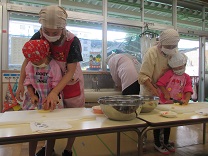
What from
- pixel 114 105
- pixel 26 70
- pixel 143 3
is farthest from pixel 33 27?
pixel 114 105

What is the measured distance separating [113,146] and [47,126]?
1.36 m

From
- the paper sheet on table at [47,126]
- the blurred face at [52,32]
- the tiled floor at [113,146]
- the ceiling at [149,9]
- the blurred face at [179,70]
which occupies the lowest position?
the tiled floor at [113,146]

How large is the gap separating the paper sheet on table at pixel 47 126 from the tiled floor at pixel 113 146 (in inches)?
40.7

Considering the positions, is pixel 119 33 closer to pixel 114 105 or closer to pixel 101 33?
pixel 101 33

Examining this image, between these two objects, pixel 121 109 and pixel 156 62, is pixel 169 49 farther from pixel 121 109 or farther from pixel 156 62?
pixel 121 109

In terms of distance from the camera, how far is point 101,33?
3551mm

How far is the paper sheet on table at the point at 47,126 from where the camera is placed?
0.79m

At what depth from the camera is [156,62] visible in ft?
5.74

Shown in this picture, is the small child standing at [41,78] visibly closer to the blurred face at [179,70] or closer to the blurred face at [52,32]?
the blurred face at [52,32]

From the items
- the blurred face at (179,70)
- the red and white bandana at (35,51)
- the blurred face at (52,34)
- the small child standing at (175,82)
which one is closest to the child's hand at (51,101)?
the red and white bandana at (35,51)

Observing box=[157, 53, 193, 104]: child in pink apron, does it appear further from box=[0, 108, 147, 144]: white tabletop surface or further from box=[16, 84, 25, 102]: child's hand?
box=[16, 84, 25, 102]: child's hand

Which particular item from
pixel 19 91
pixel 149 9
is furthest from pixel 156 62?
pixel 149 9

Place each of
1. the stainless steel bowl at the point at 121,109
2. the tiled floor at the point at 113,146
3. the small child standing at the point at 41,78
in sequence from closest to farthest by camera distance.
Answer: the stainless steel bowl at the point at 121,109, the small child standing at the point at 41,78, the tiled floor at the point at 113,146

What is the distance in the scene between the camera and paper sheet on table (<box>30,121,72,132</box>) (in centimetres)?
79
